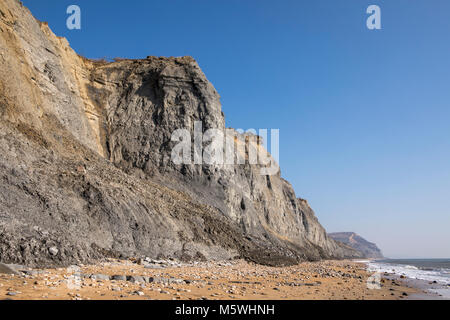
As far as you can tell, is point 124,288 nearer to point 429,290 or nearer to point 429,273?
point 429,290

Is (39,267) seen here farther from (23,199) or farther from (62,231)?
(23,199)

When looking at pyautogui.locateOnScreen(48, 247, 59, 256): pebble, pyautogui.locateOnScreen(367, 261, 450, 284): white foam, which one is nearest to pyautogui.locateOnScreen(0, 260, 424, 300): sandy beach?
pyautogui.locateOnScreen(48, 247, 59, 256): pebble

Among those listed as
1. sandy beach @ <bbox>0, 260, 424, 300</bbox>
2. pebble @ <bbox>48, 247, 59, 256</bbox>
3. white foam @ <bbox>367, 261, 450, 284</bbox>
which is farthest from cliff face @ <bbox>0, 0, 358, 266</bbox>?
white foam @ <bbox>367, 261, 450, 284</bbox>

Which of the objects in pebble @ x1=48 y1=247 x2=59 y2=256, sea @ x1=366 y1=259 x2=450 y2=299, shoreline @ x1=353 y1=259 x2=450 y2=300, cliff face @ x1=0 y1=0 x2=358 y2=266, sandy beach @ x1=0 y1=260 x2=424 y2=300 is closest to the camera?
sandy beach @ x1=0 y1=260 x2=424 y2=300

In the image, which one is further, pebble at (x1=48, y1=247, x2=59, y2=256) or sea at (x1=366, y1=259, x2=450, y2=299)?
sea at (x1=366, y1=259, x2=450, y2=299)

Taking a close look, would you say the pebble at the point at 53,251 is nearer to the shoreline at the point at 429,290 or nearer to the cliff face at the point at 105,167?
the cliff face at the point at 105,167

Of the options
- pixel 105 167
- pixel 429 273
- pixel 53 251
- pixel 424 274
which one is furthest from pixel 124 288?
pixel 429 273

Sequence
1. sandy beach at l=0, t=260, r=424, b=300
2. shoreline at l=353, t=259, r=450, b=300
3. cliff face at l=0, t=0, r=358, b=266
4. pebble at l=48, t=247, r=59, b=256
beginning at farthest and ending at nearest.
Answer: cliff face at l=0, t=0, r=358, b=266
shoreline at l=353, t=259, r=450, b=300
pebble at l=48, t=247, r=59, b=256
sandy beach at l=0, t=260, r=424, b=300

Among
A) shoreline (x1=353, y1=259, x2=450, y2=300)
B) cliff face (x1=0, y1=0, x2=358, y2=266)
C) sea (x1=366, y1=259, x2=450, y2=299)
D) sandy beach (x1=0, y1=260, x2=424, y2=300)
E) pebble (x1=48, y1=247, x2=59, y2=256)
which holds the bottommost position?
sea (x1=366, y1=259, x2=450, y2=299)

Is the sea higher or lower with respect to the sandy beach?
lower

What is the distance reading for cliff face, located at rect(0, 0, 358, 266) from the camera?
42.3 feet

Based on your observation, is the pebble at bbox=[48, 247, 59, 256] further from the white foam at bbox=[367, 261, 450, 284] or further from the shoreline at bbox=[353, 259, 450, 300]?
the white foam at bbox=[367, 261, 450, 284]

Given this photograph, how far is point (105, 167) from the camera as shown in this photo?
21.2 metres
